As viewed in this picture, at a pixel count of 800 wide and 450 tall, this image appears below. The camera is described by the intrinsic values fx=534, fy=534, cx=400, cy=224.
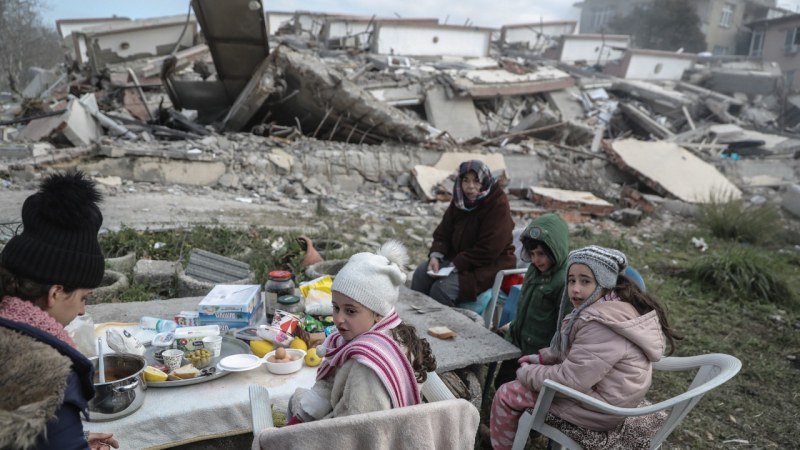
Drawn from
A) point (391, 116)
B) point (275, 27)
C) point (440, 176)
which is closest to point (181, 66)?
point (391, 116)

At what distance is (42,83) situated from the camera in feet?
59.5

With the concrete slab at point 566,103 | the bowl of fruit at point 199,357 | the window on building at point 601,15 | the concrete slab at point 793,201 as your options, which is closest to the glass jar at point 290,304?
the bowl of fruit at point 199,357

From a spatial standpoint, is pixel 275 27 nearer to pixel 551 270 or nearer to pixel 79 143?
pixel 79 143

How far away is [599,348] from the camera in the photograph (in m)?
2.36

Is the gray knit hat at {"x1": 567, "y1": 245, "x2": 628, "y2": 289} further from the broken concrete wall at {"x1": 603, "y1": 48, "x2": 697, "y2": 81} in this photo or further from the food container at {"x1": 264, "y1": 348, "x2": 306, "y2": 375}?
the broken concrete wall at {"x1": 603, "y1": 48, "x2": 697, "y2": 81}

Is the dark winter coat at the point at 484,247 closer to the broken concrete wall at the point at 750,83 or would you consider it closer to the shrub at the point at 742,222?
the shrub at the point at 742,222

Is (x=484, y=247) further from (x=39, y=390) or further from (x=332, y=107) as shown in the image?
(x=332, y=107)

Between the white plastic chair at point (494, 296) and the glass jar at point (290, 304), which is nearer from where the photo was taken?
the glass jar at point (290, 304)

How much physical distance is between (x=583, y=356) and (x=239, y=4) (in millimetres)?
8472

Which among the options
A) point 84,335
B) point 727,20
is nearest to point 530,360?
point 84,335

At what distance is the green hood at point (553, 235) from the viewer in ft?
10.5

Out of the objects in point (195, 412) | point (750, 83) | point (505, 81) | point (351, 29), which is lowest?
point (195, 412)

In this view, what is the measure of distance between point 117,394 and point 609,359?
200cm

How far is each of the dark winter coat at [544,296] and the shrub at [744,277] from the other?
392cm
